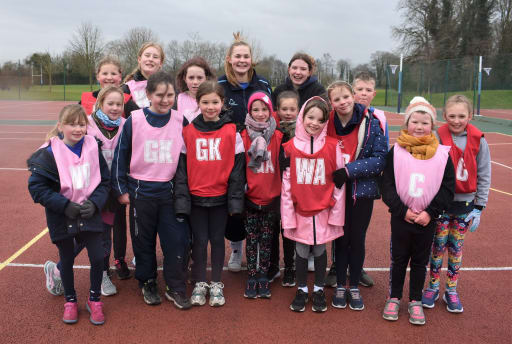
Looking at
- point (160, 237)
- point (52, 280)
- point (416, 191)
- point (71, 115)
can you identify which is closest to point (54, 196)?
point (71, 115)

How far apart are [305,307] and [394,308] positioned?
27.4 inches

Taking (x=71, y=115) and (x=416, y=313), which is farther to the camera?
(x=416, y=313)

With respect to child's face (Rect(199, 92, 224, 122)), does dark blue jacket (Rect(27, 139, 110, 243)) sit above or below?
below

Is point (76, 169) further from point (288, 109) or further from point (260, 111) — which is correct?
point (288, 109)

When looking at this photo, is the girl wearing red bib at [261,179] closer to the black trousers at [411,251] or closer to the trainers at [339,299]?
the trainers at [339,299]

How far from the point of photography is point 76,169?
3.05m

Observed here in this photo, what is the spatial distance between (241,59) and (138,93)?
3.28ft

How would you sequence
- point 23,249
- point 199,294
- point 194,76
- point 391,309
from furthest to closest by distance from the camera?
point 23,249
point 194,76
point 199,294
point 391,309

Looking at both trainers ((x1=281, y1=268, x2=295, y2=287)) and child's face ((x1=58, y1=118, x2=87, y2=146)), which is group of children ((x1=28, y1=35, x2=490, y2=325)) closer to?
child's face ((x1=58, y1=118, x2=87, y2=146))

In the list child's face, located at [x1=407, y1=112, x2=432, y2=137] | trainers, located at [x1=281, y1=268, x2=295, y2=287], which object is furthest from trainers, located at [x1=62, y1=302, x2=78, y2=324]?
child's face, located at [x1=407, y1=112, x2=432, y2=137]

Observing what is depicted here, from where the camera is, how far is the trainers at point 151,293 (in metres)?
3.47

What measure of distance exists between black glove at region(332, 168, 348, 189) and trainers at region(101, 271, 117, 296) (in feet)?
6.93

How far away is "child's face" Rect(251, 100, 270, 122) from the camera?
3.33 meters

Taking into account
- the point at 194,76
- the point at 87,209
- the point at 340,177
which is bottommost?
the point at 87,209
